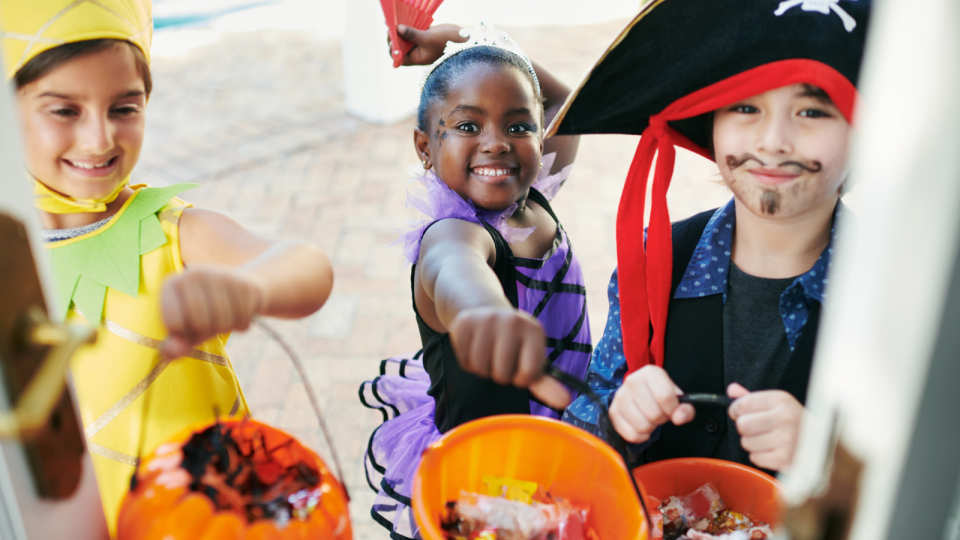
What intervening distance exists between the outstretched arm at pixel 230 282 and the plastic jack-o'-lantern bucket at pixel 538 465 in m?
0.27

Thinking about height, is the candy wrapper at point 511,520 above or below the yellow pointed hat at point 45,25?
below

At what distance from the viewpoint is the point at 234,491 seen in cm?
67

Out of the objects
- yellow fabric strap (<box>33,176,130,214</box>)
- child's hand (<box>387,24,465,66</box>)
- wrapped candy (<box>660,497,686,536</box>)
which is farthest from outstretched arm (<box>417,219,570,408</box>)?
child's hand (<box>387,24,465,66</box>)

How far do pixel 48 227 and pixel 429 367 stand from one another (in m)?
0.78

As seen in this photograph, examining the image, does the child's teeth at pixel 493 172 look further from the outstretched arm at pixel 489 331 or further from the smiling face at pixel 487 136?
the outstretched arm at pixel 489 331

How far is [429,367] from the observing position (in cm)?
149

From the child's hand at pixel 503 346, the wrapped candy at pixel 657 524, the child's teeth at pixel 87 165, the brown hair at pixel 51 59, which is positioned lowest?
the wrapped candy at pixel 657 524

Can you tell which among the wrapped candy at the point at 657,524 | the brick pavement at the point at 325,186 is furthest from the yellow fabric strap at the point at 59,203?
the brick pavement at the point at 325,186

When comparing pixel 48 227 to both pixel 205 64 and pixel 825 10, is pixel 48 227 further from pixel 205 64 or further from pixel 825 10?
pixel 205 64

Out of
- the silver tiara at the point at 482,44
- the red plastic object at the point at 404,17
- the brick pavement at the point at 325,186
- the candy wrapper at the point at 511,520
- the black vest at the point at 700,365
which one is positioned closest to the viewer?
the candy wrapper at the point at 511,520

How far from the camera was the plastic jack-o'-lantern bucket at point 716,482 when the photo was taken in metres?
1.02

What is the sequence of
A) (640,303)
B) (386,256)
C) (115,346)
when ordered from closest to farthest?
A: (115,346)
(640,303)
(386,256)

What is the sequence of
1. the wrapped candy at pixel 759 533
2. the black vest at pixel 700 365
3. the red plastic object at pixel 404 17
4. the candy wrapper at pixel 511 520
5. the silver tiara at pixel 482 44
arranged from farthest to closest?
the red plastic object at pixel 404 17 → the silver tiara at pixel 482 44 → the black vest at pixel 700 365 → the wrapped candy at pixel 759 533 → the candy wrapper at pixel 511 520

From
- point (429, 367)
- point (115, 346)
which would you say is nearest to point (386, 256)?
point (429, 367)
